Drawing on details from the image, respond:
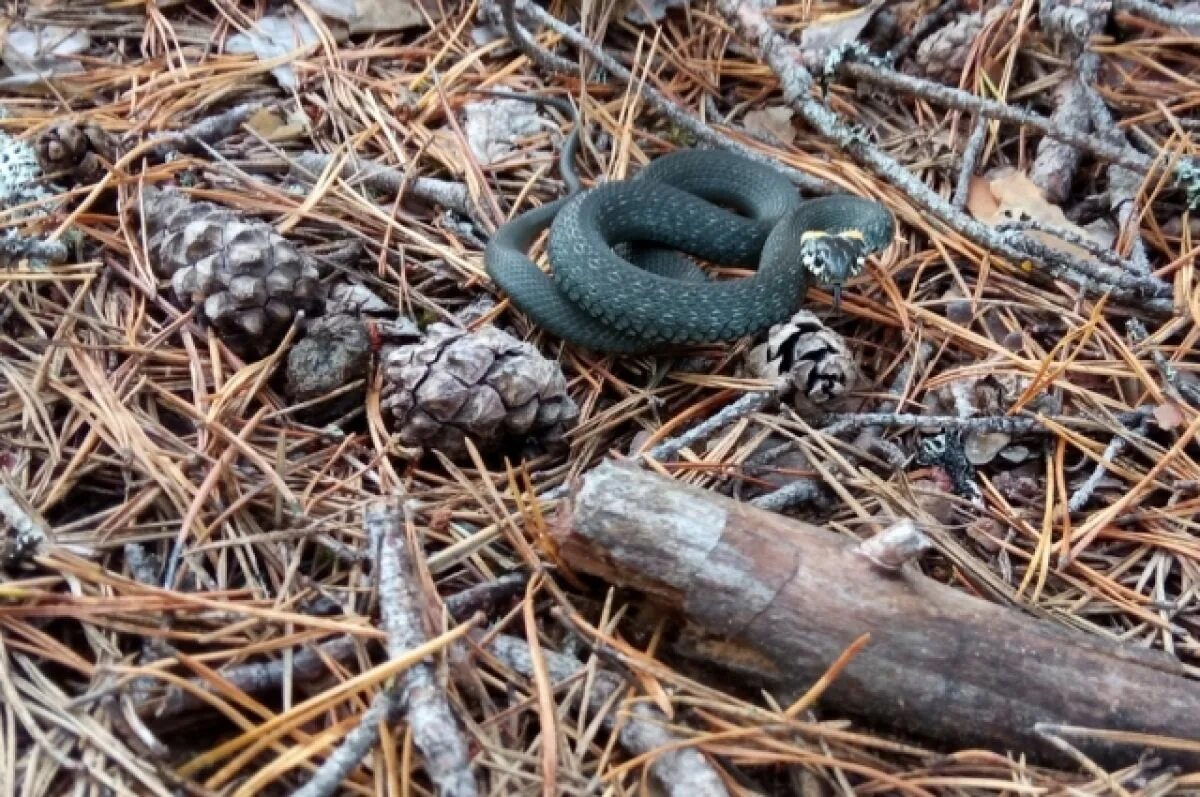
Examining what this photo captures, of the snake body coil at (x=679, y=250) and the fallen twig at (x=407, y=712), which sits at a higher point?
the snake body coil at (x=679, y=250)

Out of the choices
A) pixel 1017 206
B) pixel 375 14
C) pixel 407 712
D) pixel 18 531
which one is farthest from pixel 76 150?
pixel 1017 206

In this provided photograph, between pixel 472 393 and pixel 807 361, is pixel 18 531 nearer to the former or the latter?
pixel 472 393

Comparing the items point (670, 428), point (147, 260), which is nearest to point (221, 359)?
point (147, 260)

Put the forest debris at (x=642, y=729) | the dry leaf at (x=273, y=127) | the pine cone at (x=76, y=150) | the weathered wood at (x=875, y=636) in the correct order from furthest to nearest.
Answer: the dry leaf at (x=273, y=127) < the pine cone at (x=76, y=150) < the weathered wood at (x=875, y=636) < the forest debris at (x=642, y=729)

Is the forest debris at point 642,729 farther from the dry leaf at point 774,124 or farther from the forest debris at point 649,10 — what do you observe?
the forest debris at point 649,10

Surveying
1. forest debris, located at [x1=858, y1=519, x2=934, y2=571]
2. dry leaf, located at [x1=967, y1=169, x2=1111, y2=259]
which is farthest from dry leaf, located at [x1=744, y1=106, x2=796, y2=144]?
forest debris, located at [x1=858, y1=519, x2=934, y2=571]

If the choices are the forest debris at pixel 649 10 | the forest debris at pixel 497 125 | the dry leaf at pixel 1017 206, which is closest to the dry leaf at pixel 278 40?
the forest debris at pixel 497 125

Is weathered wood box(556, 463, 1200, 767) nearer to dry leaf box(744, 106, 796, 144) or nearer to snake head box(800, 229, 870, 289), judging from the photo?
snake head box(800, 229, 870, 289)

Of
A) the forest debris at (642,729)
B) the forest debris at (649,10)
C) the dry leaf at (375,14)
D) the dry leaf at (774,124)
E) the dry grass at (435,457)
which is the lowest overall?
the forest debris at (642,729)
